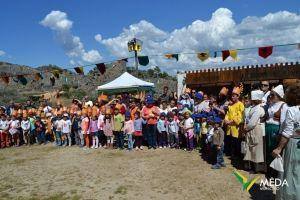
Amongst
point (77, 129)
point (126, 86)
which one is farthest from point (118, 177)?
point (126, 86)

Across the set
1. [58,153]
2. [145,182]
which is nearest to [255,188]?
[145,182]

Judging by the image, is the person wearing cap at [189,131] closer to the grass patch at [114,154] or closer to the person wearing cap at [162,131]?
the person wearing cap at [162,131]

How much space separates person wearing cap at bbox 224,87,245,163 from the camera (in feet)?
28.7

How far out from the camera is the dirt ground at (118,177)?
6914 millimetres

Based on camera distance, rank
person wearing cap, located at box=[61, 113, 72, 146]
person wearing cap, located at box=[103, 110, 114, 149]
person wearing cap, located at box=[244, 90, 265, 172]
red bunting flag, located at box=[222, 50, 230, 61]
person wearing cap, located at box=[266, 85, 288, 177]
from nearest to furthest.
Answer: person wearing cap, located at box=[266, 85, 288, 177], person wearing cap, located at box=[244, 90, 265, 172], person wearing cap, located at box=[103, 110, 114, 149], person wearing cap, located at box=[61, 113, 72, 146], red bunting flag, located at box=[222, 50, 230, 61]

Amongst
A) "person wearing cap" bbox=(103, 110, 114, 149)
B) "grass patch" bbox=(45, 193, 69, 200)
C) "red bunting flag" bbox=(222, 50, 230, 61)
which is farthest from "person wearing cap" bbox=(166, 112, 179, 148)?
"grass patch" bbox=(45, 193, 69, 200)

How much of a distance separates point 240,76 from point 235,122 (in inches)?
356

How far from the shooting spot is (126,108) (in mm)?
12695

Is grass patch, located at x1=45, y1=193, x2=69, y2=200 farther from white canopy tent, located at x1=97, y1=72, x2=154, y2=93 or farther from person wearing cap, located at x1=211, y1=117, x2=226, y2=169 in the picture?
white canopy tent, located at x1=97, y1=72, x2=154, y2=93

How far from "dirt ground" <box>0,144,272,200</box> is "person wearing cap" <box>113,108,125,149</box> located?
0.57 metres

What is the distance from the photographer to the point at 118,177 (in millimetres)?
8250

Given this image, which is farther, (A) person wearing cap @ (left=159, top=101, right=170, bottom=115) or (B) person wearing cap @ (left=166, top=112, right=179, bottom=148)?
(A) person wearing cap @ (left=159, top=101, right=170, bottom=115)

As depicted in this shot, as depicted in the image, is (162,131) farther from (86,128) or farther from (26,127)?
(26,127)

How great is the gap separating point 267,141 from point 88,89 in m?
29.3
